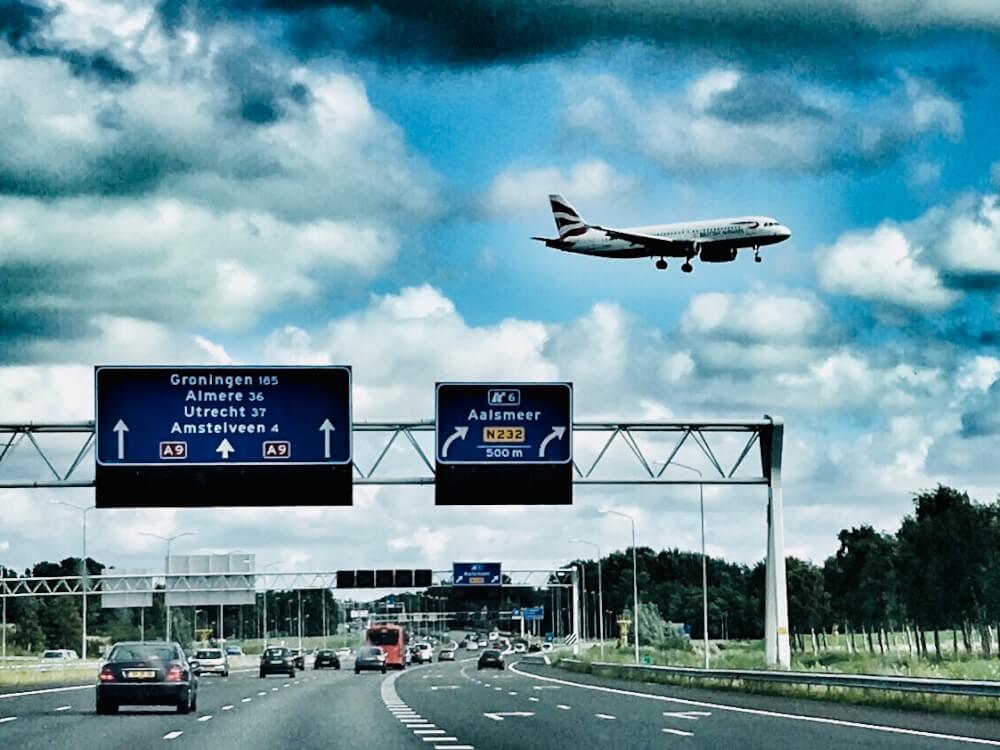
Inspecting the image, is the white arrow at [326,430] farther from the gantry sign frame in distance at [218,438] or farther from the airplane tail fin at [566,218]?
the airplane tail fin at [566,218]

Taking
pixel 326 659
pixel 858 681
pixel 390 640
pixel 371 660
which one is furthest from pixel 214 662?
pixel 858 681

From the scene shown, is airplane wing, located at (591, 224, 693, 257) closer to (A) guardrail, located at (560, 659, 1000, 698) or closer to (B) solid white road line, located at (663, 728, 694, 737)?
(A) guardrail, located at (560, 659, 1000, 698)

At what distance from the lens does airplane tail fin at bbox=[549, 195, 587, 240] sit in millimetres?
74000

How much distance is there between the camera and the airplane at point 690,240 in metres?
57.7

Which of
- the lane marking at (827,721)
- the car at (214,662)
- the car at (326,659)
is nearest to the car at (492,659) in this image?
the car at (326,659)

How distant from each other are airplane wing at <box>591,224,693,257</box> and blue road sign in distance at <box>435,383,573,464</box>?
10757mm

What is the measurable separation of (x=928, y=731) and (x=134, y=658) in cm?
1731

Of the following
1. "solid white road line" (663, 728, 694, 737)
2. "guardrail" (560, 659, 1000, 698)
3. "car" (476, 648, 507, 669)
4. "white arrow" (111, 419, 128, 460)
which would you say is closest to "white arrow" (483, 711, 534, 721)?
"solid white road line" (663, 728, 694, 737)

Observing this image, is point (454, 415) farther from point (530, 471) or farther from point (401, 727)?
point (401, 727)

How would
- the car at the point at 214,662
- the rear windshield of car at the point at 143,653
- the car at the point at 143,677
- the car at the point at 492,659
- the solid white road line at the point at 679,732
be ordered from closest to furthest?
the solid white road line at the point at 679,732 → the rear windshield of car at the point at 143,653 → the car at the point at 143,677 → the car at the point at 214,662 → the car at the point at 492,659

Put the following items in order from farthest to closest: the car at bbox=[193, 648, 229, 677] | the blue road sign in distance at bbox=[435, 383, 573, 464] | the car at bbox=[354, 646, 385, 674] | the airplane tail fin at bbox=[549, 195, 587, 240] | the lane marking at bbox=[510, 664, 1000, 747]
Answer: the car at bbox=[354, 646, 385, 674] → the car at bbox=[193, 648, 229, 677] → the airplane tail fin at bbox=[549, 195, 587, 240] → the blue road sign in distance at bbox=[435, 383, 573, 464] → the lane marking at bbox=[510, 664, 1000, 747]

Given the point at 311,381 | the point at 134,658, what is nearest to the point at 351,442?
the point at 311,381

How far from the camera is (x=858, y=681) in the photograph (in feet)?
129

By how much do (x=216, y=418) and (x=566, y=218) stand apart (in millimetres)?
31424
